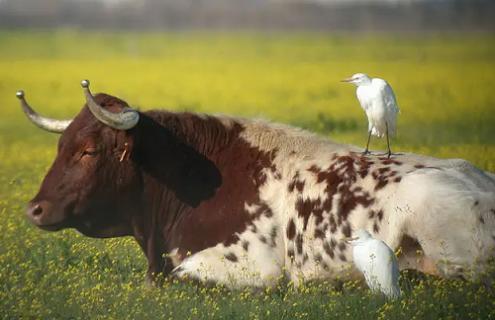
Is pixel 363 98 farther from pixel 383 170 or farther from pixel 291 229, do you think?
pixel 291 229

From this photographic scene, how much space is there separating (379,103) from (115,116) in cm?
239

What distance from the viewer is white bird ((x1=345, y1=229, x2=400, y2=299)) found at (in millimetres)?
9172

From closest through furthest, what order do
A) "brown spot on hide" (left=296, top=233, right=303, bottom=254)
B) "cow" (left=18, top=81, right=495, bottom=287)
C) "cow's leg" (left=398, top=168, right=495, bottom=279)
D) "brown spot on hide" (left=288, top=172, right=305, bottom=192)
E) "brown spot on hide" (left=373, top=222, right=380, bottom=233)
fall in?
"cow's leg" (left=398, top=168, right=495, bottom=279) < "cow" (left=18, top=81, right=495, bottom=287) < "brown spot on hide" (left=373, top=222, right=380, bottom=233) < "brown spot on hide" (left=296, top=233, right=303, bottom=254) < "brown spot on hide" (left=288, top=172, right=305, bottom=192)

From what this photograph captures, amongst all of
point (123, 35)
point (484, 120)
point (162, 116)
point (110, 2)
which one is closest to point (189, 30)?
point (123, 35)

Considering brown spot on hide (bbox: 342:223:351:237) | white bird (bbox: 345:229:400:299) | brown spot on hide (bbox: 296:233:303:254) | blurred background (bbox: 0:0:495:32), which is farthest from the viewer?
blurred background (bbox: 0:0:495:32)

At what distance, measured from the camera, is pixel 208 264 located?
1028 cm

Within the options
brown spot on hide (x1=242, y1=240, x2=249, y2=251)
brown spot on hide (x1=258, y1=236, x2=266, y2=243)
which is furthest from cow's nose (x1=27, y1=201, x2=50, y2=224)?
brown spot on hide (x1=258, y1=236, x2=266, y2=243)

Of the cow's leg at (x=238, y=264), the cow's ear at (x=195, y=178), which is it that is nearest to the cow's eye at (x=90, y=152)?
the cow's ear at (x=195, y=178)

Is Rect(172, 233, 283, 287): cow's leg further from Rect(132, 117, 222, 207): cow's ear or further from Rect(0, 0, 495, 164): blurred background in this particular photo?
Rect(0, 0, 495, 164): blurred background

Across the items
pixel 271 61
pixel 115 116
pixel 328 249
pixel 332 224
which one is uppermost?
pixel 115 116

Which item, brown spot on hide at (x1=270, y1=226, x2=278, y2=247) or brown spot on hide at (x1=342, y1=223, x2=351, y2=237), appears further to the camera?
brown spot on hide at (x1=270, y1=226, x2=278, y2=247)

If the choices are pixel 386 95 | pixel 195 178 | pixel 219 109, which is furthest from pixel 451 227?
pixel 219 109

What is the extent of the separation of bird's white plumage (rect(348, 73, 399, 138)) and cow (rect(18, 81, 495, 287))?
378mm

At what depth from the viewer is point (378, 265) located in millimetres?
9180
